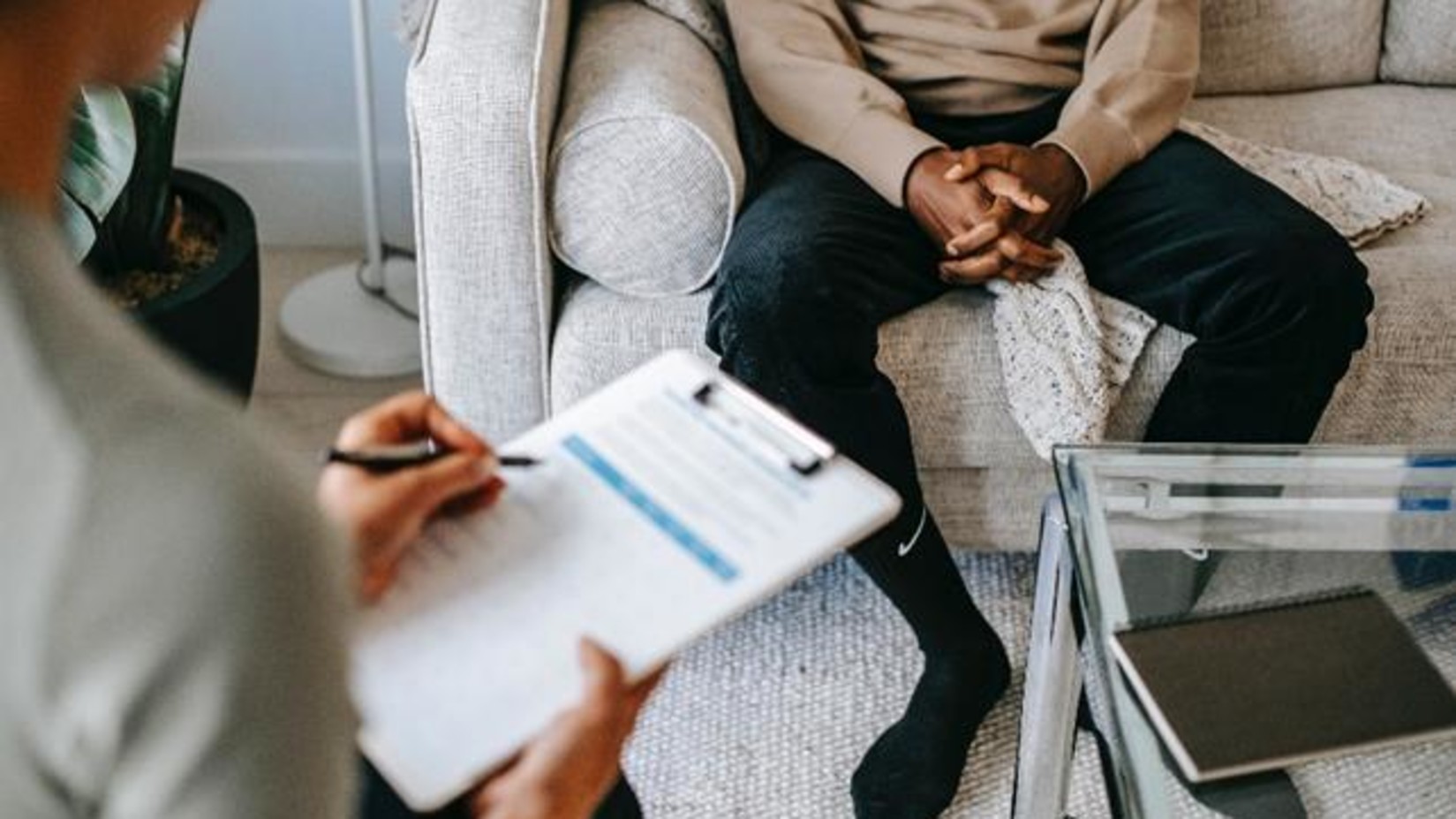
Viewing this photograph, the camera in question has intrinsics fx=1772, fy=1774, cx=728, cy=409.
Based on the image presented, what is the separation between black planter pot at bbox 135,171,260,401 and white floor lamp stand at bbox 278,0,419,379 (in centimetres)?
22

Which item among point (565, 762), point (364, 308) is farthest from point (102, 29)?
point (364, 308)

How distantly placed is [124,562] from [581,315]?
1.19m

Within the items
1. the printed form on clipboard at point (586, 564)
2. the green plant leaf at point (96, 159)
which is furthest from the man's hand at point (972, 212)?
the green plant leaf at point (96, 159)

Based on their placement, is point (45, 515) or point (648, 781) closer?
point (45, 515)

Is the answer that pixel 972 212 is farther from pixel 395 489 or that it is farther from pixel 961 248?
pixel 395 489

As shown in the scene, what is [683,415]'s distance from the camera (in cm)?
97

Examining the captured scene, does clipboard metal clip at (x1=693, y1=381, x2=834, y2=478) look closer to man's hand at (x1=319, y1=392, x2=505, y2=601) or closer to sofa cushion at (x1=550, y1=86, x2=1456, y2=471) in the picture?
man's hand at (x1=319, y1=392, x2=505, y2=601)

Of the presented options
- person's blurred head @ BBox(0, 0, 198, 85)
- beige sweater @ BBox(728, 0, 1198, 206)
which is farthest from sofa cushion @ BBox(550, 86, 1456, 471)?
person's blurred head @ BBox(0, 0, 198, 85)

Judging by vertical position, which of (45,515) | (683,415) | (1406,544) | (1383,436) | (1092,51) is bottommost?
A: (1383,436)

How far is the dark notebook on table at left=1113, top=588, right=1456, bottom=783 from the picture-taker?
112 centimetres

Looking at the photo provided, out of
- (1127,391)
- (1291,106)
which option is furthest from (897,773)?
(1291,106)

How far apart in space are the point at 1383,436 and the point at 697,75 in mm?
739

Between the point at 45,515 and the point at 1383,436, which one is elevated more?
the point at 45,515

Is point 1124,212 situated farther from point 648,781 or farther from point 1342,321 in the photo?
point 648,781
